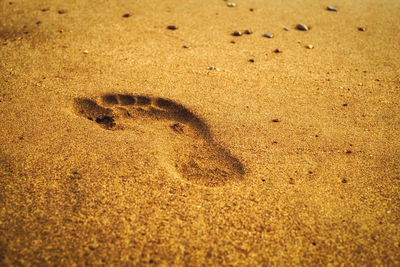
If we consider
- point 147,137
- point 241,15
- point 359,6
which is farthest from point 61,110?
point 359,6

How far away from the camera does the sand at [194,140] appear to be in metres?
1.48

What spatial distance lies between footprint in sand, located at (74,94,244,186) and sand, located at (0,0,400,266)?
0.01 meters

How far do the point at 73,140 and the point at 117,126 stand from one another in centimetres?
29

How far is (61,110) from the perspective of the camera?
2.18 meters

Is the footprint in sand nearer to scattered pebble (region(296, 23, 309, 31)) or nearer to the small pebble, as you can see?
the small pebble

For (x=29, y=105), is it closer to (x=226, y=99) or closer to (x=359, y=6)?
(x=226, y=99)

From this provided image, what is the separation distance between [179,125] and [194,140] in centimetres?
18

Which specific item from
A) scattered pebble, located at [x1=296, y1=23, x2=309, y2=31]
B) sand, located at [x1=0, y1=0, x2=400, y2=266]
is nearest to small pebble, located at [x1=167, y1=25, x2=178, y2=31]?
sand, located at [x1=0, y1=0, x2=400, y2=266]

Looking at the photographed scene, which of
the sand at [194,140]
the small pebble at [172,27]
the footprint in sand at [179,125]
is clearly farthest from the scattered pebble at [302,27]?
the footprint in sand at [179,125]

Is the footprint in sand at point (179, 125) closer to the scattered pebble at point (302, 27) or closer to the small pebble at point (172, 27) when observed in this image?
the small pebble at point (172, 27)

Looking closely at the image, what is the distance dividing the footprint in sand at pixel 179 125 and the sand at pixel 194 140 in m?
0.01

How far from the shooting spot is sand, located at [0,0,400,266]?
148cm

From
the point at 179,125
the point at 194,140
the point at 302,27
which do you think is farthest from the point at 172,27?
the point at 194,140

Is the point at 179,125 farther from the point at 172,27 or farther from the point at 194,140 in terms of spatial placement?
the point at 172,27
